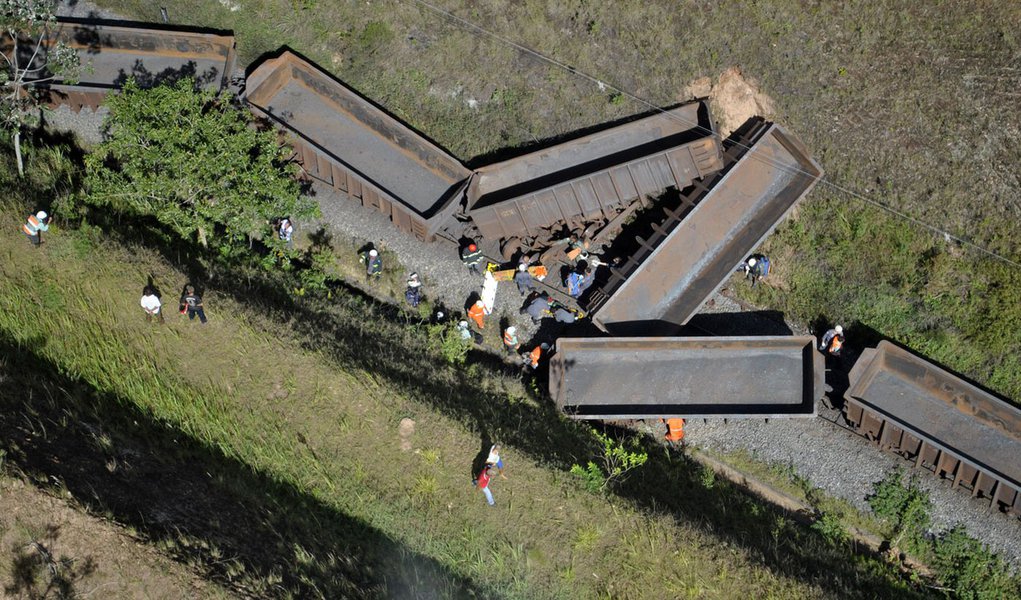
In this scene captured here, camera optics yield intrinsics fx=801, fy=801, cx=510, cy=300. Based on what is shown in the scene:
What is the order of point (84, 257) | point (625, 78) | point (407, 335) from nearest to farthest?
point (84, 257)
point (407, 335)
point (625, 78)

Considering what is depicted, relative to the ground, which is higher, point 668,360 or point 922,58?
point 922,58

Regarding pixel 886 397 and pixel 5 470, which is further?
pixel 886 397

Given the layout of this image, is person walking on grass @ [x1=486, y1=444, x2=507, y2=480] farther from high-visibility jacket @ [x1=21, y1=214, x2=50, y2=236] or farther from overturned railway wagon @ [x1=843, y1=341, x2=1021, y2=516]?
high-visibility jacket @ [x1=21, y1=214, x2=50, y2=236]

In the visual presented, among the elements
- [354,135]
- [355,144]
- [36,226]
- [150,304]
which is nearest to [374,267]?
Answer: [355,144]

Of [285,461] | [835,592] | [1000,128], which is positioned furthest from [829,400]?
[285,461]

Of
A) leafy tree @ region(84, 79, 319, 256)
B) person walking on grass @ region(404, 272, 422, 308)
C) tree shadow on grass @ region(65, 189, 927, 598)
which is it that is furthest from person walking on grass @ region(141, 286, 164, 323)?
person walking on grass @ region(404, 272, 422, 308)

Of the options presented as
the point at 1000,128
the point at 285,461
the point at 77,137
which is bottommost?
the point at 285,461

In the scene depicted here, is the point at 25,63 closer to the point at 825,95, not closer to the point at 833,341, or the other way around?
the point at 825,95

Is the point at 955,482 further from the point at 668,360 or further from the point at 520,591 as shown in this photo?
the point at 520,591
